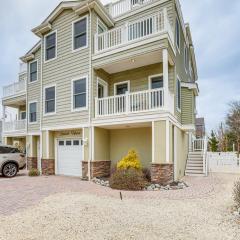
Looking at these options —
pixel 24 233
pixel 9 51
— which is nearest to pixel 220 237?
pixel 24 233

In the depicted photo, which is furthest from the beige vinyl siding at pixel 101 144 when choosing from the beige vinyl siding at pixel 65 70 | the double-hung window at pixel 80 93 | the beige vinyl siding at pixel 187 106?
the beige vinyl siding at pixel 187 106

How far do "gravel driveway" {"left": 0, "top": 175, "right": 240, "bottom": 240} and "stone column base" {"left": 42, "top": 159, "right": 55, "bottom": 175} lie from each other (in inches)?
215

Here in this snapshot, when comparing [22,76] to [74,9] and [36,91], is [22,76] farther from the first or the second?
[74,9]

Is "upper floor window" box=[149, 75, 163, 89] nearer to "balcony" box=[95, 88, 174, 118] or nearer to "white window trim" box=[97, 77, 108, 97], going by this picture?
"balcony" box=[95, 88, 174, 118]

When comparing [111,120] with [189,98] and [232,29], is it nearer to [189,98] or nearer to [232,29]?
[189,98]

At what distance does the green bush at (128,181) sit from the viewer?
867 cm

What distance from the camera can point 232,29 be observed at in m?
15.5

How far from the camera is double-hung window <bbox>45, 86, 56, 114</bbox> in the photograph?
1361 cm

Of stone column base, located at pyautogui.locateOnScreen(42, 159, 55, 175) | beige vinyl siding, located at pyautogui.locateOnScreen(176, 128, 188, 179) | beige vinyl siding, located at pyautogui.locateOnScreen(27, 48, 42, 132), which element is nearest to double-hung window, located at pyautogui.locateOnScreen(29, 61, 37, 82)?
beige vinyl siding, located at pyautogui.locateOnScreen(27, 48, 42, 132)

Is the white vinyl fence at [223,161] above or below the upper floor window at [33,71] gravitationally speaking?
below

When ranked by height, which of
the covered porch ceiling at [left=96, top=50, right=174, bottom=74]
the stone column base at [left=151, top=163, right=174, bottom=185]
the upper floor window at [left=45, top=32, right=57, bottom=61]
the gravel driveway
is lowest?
the gravel driveway

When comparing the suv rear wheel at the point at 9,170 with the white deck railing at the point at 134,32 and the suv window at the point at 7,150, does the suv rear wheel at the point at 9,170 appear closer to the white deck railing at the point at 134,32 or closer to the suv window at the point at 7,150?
the suv window at the point at 7,150

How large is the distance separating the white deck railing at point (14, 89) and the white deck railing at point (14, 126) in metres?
2.43

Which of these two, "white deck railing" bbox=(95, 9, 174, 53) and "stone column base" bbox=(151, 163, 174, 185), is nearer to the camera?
"stone column base" bbox=(151, 163, 174, 185)
